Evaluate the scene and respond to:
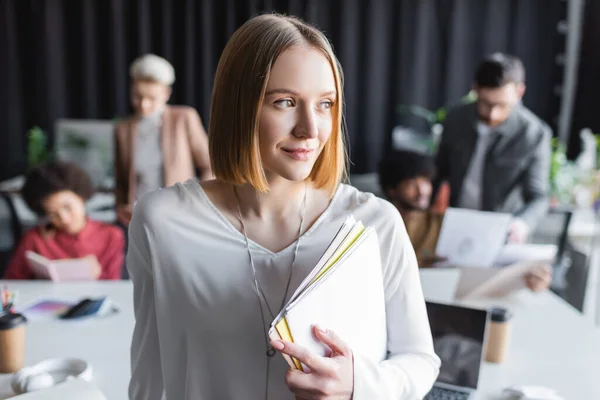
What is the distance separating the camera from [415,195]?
2.63 m

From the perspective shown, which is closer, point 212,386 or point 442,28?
point 212,386

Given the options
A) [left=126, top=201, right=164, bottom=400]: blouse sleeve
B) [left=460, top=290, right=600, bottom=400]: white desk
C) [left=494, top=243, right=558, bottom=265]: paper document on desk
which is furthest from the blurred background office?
[left=126, top=201, right=164, bottom=400]: blouse sleeve

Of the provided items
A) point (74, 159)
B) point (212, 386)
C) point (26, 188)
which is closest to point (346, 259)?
point (212, 386)

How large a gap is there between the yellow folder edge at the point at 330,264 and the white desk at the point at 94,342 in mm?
749

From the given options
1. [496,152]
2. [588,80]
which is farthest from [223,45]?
[496,152]

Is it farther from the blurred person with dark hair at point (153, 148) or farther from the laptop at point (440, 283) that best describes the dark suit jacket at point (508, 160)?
the blurred person with dark hair at point (153, 148)

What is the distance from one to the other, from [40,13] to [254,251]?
472 cm

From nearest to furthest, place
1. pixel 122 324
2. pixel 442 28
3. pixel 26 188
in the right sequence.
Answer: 1. pixel 122 324
2. pixel 26 188
3. pixel 442 28

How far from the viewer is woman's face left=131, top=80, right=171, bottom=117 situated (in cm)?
286

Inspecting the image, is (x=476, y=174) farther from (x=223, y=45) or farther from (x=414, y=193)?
(x=223, y=45)

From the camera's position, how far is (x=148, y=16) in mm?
5023

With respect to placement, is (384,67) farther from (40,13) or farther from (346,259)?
(346,259)

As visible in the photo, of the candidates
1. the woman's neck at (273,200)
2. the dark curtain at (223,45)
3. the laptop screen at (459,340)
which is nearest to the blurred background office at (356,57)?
the dark curtain at (223,45)

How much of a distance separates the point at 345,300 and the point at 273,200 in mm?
232
